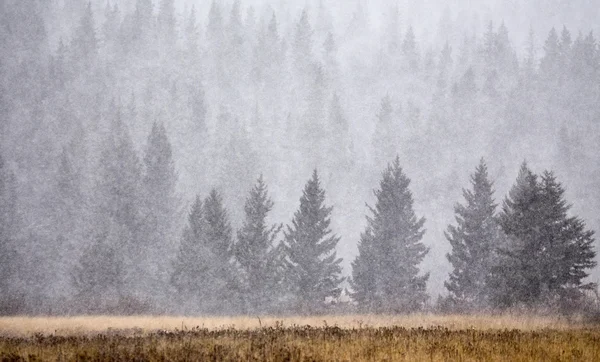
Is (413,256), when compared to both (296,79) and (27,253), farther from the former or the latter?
(296,79)

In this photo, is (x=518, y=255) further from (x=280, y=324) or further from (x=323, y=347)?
(x=323, y=347)

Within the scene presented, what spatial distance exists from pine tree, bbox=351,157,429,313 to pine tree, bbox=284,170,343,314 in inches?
64.3

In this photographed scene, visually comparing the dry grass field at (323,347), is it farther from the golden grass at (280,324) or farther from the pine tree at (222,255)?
the pine tree at (222,255)

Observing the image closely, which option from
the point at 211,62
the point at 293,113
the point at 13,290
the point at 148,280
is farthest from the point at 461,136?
the point at 13,290

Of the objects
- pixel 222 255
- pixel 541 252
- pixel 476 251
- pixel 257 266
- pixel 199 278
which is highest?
pixel 476 251

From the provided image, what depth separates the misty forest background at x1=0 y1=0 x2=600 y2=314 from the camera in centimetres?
2989

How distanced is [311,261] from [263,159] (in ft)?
174

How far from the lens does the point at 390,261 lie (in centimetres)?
3033

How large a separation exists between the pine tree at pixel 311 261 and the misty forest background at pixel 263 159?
0.41 ft

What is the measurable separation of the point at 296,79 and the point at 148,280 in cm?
6947

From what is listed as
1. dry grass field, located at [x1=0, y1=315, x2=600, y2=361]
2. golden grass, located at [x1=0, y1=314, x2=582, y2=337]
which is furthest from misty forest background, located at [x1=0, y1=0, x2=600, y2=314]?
dry grass field, located at [x1=0, y1=315, x2=600, y2=361]

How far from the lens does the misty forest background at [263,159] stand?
1177 inches

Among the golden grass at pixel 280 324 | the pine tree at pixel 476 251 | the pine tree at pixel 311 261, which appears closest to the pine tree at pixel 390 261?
the pine tree at pixel 311 261

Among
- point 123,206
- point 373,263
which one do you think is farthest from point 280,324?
point 123,206
